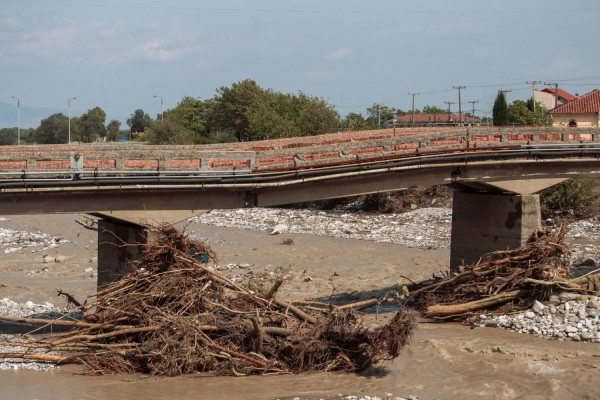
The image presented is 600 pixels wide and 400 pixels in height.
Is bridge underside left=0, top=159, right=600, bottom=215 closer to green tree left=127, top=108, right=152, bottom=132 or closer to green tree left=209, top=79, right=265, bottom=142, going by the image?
green tree left=209, top=79, right=265, bottom=142

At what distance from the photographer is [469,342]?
1533 centimetres

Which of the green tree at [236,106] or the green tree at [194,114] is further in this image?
the green tree at [194,114]

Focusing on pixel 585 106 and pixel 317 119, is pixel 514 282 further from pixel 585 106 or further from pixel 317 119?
pixel 585 106

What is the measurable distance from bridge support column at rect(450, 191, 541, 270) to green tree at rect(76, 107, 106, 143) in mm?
89848

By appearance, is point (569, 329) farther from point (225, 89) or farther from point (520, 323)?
point (225, 89)

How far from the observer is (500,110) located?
61.7 m

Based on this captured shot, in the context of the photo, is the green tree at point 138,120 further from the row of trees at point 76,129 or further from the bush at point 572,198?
the bush at point 572,198

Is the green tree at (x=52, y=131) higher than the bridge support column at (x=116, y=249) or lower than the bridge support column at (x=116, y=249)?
higher

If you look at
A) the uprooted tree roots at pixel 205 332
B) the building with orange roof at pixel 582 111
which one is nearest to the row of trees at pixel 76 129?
the building with orange roof at pixel 582 111

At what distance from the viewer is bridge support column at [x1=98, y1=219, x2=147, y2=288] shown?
18.1 meters

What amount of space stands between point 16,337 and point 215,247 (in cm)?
1628

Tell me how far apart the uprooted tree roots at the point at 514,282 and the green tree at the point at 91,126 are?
95094 millimetres

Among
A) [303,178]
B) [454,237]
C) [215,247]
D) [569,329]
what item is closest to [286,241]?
[215,247]

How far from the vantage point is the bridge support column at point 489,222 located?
23.1 metres
